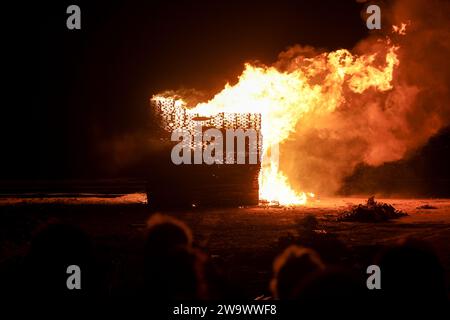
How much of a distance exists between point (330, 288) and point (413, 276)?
3.16 feet

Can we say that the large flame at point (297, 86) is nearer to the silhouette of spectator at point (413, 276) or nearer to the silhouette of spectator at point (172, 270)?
the silhouette of spectator at point (172, 270)

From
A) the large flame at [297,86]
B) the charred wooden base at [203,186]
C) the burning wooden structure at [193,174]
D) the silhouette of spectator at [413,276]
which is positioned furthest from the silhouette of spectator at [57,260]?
the large flame at [297,86]

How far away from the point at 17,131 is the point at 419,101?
20.2 metres

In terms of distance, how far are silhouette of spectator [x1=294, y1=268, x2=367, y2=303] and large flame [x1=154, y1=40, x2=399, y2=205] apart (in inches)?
685

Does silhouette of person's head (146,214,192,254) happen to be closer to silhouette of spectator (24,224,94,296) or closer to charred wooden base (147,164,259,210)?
silhouette of spectator (24,224,94,296)

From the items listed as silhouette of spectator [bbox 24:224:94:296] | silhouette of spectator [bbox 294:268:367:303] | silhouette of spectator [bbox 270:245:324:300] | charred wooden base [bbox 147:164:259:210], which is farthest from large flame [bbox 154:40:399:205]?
silhouette of spectator [bbox 294:268:367:303]

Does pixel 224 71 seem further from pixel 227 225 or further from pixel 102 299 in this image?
pixel 102 299

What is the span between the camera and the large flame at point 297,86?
66.2 feet

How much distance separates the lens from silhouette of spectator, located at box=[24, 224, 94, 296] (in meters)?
3.80

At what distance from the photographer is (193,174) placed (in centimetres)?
1978

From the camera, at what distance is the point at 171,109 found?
1973 centimetres

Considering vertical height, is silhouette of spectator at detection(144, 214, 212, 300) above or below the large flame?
below
